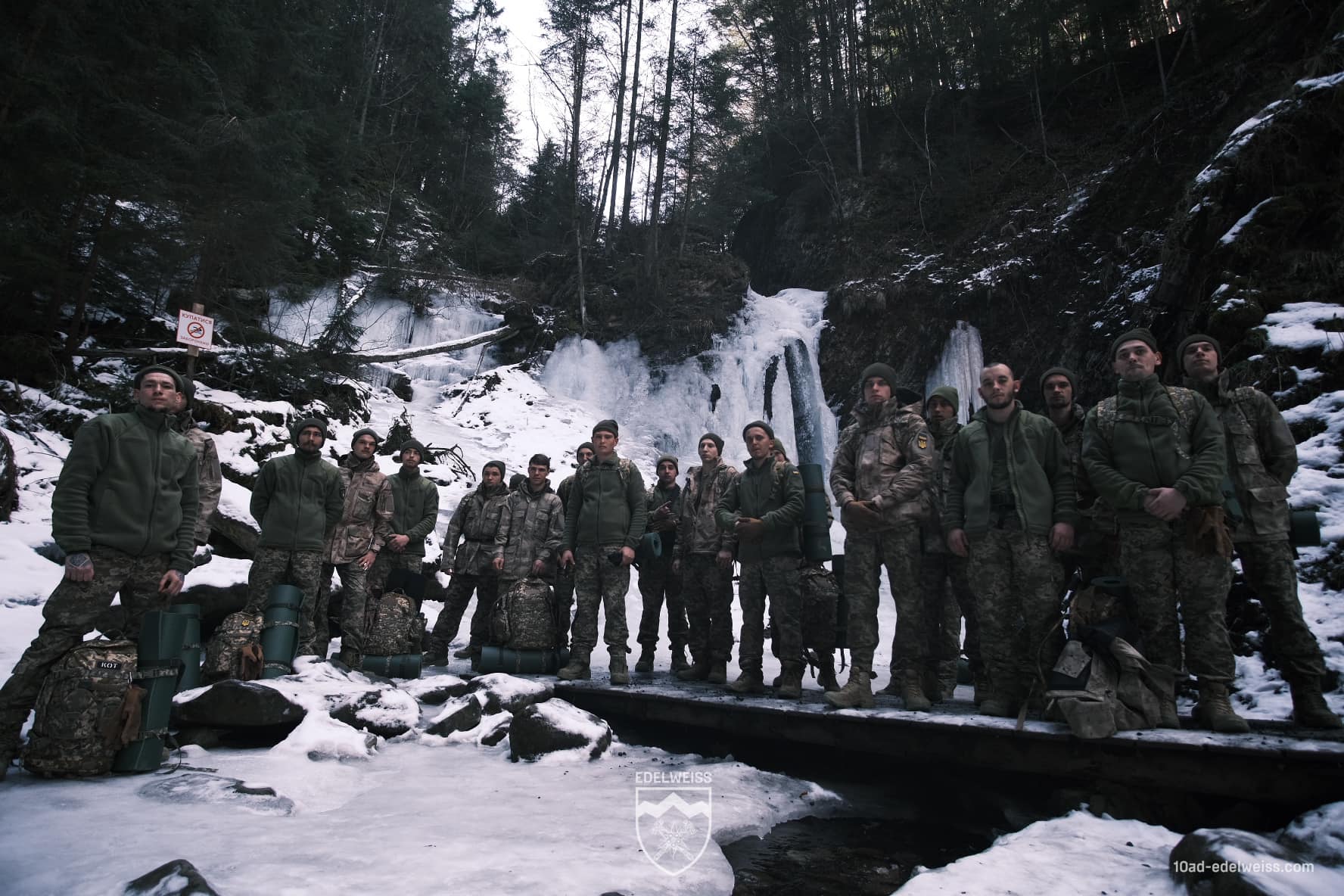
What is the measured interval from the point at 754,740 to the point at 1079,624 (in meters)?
2.27

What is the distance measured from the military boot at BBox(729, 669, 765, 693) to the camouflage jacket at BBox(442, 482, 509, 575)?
2.95 m

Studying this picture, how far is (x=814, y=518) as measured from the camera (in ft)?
16.2

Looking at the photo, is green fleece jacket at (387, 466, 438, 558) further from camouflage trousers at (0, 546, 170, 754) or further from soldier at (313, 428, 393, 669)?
camouflage trousers at (0, 546, 170, 754)

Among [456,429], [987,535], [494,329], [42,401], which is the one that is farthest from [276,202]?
[987,535]

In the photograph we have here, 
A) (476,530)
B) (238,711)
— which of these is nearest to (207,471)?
(476,530)

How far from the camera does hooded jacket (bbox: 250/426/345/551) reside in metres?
5.31

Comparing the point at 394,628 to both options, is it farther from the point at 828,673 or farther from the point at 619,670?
the point at 828,673

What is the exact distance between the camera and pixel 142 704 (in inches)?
127

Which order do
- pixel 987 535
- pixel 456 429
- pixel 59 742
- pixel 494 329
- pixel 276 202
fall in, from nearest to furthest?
1. pixel 59 742
2. pixel 987 535
3. pixel 276 202
4. pixel 456 429
5. pixel 494 329

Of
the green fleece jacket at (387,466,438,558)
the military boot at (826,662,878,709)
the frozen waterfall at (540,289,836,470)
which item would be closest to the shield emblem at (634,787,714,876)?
the military boot at (826,662,878,709)

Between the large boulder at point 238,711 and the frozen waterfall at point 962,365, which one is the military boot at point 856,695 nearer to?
the large boulder at point 238,711

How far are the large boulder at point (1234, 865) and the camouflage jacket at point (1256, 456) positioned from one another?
6.22ft

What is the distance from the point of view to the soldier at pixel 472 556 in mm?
6902

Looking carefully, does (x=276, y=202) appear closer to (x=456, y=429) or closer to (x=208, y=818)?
(x=456, y=429)
